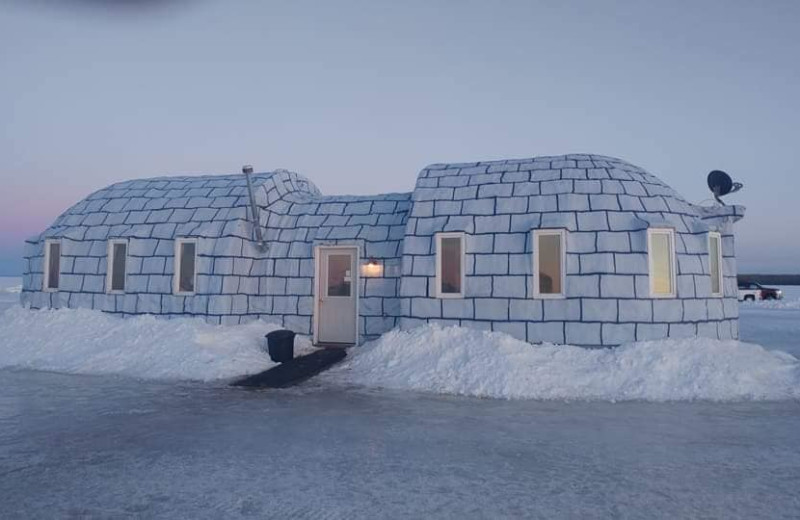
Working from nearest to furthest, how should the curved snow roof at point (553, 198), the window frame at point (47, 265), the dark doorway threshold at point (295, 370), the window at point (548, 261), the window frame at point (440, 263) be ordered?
the dark doorway threshold at point (295, 370) < the window at point (548, 261) < the curved snow roof at point (553, 198) < the window frame at point (440, 263) < the window frame at point (47, 265)

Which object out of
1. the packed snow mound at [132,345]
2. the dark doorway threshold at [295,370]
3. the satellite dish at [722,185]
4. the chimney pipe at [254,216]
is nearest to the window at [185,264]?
the packed snow mound at [132,345]

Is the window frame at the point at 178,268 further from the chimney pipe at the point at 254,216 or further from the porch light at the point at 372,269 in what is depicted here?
the porch light at the point at 372,269

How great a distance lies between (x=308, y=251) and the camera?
13258 millimetres

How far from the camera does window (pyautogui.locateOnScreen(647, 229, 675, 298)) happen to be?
420 inches

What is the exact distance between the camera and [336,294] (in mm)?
13258

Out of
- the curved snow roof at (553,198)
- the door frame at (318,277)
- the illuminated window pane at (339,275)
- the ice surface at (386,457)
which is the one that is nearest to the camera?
the ice surface at (386,457)

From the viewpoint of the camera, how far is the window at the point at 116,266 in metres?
13.7

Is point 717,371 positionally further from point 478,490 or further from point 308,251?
point 308,251

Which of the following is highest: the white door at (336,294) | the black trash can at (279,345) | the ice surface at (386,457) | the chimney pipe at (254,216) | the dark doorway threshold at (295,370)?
the chimney pipe at (254,216)

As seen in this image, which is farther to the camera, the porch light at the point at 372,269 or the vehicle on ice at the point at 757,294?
the vehicle on ice at the point at 757,294

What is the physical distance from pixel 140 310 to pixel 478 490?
34.8ft

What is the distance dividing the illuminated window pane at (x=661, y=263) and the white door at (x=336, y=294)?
6.12 metres

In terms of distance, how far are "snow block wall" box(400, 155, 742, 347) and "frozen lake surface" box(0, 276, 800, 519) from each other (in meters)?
2.58

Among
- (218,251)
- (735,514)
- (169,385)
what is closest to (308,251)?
(218,251)
